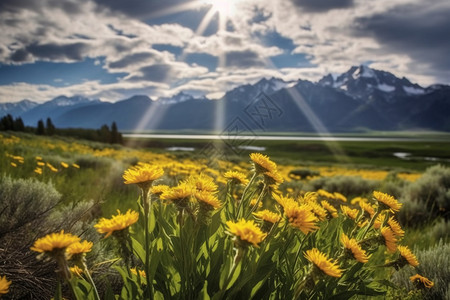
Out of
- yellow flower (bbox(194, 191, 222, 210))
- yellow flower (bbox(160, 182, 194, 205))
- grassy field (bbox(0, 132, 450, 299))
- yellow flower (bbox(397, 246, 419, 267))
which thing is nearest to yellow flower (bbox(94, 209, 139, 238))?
grassy field (bbox(0, 132, 450, 299))

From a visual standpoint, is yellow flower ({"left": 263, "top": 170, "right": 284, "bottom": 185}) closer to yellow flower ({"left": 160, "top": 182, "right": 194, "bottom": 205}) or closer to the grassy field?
the grassy field

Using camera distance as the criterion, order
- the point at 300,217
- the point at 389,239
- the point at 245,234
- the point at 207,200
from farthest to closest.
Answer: the point at 389,239, the point at 207,200, the point at 300,217, the point at 245,234

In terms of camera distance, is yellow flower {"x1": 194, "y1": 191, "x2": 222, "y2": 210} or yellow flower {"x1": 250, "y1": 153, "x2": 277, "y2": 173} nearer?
yellow flower {"x1": 194, "y1": 191, "x2": 222, "y2": 210}

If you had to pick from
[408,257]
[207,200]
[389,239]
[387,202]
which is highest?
[207,200]

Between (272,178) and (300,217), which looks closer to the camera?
(300,217)

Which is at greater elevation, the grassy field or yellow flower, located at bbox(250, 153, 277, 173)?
yellow flower, located at bbox(250, 153, 277, 173)

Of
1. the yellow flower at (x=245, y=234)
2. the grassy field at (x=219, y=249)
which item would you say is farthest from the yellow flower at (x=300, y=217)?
the yellow flower at (x=245, y=234)

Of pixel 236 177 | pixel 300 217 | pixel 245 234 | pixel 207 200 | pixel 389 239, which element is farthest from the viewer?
pixel 236 177

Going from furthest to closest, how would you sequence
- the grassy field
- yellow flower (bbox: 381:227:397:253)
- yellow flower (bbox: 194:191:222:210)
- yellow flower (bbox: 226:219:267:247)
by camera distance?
yellow flower (bbox: 381:227:397:253) < yellow flower (bbox: 194:191:222:210) < the grassy field < yellow flower (bbox: 226:219:267:247)

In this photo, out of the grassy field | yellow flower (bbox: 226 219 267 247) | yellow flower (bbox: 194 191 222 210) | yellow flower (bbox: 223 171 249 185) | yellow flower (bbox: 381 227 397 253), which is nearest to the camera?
yellow flower (bbox: 226 219 267 247)

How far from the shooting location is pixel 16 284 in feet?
5.64

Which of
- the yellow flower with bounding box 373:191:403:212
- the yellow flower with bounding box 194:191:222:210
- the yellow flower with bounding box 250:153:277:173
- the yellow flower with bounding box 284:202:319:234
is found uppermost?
the yellow flower with bounding box 250:153:277:173

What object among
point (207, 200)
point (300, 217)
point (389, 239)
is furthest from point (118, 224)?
point (389, 239)

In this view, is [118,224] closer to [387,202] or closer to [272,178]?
[272,178]
